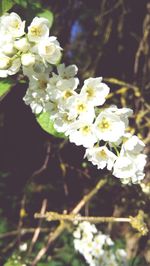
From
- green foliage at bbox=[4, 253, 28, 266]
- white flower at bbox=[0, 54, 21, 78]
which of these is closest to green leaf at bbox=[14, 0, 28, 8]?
white flower at bbox=[0, 54, 21, 78]

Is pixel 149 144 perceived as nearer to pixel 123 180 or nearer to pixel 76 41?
pixel 123 180

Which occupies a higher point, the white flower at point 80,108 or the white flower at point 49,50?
the white flower at point 49,50

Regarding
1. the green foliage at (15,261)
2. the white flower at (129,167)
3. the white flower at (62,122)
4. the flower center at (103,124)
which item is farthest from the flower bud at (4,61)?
the green foliage at (15,261)

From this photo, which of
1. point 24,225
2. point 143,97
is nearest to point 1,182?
point 24,225

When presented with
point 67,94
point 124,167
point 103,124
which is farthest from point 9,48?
point 124,167

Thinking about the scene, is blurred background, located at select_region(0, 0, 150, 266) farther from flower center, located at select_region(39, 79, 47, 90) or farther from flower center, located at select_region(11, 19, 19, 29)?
flower center, located at select_region(11, 19, 19, 29)

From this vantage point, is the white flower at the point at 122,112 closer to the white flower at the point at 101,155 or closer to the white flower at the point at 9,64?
the white flower at the point at 101,155
